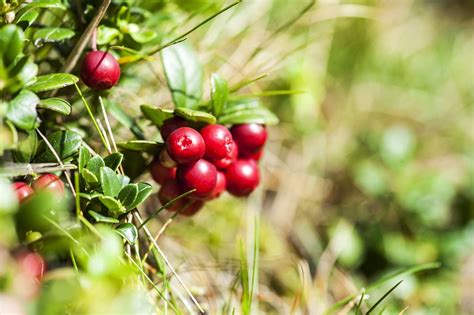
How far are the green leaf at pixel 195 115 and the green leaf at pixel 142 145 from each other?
128mm

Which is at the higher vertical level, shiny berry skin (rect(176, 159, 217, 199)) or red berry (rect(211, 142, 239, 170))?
shiny berry skin (rect(176, 159, 217, 199))

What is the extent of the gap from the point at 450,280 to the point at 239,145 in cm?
158

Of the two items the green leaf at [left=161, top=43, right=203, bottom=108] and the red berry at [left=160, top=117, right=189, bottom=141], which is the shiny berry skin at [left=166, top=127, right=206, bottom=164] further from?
the green leaf at [left=161, top=43, right=203, bottom=108]

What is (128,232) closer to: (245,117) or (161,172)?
(161,172)

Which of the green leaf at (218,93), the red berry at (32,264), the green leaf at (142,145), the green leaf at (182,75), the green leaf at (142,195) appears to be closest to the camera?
the red berry at (32,264)

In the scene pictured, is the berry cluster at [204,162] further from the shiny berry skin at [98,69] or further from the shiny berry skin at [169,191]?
the shiny berry skin at [98,69]

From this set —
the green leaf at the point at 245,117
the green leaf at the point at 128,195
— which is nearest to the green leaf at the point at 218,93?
the green leaf at the point at 245,117

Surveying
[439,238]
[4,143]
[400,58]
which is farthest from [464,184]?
[4,143]

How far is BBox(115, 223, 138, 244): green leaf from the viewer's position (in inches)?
63.6

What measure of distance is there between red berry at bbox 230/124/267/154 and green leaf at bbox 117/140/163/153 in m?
0.30

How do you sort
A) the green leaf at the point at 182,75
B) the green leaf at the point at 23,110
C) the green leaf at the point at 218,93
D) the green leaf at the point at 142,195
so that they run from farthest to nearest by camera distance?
the green leaf at the point at 182,75
the green leaf at the point at 218,93
the green leaf at the point at 142,195
the green leaf at the point at 23,110

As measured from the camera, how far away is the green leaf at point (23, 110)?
1.57 m

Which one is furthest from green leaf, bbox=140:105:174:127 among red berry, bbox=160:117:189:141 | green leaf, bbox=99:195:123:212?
green leaf, bbox=99:195:123:212

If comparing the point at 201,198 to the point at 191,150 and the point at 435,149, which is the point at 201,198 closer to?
the point at 191,150
